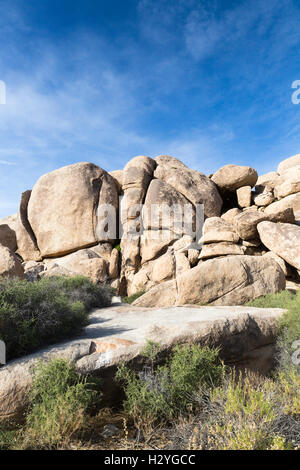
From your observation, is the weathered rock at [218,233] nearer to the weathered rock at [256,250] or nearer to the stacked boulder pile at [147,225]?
the stacked boulder pile at [147,225]

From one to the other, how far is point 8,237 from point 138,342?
2253 centimetres

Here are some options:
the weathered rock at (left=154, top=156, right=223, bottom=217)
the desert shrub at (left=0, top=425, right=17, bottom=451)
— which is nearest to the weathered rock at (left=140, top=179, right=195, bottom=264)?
the weathered rock at (left=154, top=156, right=223, bottom=217)

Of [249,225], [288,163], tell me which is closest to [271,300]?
[249,225]

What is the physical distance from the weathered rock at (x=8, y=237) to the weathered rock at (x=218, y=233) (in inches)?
→ 645

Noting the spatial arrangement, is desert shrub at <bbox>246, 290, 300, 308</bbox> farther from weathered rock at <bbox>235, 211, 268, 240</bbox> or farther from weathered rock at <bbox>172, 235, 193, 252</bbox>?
weathered rock at <bbox>172, 235, 193, 252</bbox>

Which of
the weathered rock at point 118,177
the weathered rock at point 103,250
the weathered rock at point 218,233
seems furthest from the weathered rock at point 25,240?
the weathered rock at point 218,233

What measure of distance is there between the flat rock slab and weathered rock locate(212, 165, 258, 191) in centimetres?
1834

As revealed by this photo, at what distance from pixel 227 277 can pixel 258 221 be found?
22.6ft

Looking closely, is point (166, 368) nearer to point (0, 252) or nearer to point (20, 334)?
point (20, 334)

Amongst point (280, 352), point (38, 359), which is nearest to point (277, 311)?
point (280, 352)

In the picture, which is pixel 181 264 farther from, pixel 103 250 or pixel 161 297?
pixel 103 250

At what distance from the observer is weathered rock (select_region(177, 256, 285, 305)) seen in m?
11.8

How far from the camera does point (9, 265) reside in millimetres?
12016

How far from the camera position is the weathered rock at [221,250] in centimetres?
1652
